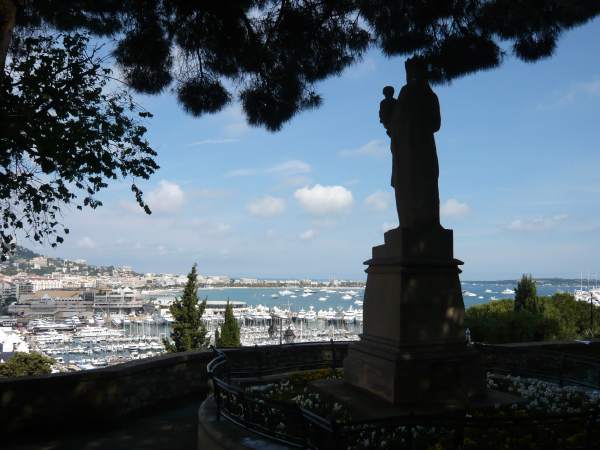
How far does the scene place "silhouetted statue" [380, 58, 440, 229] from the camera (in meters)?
6.18

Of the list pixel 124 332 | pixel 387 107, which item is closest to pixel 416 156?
pixel 387 107

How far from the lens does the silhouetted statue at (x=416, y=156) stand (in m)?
6.18

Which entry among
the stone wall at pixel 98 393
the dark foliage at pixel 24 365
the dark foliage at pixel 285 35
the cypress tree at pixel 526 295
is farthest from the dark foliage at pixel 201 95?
the cypress tree at pixel 526 295

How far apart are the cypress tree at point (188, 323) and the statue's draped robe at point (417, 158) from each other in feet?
70.8

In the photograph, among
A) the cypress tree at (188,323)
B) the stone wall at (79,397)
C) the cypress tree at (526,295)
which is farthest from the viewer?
the cypress tree at (188,323)

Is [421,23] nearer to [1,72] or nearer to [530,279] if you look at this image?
[1,72]

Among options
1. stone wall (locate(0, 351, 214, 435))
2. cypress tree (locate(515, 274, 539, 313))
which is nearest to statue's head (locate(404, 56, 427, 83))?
stone wall (locate(0, 351, 214, 435))

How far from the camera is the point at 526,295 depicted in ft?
53.4

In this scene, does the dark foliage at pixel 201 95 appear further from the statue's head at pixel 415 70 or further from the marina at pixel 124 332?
the marina at pixel 124 332

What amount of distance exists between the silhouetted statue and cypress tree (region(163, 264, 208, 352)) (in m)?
21.6

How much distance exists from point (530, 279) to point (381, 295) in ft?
40.6

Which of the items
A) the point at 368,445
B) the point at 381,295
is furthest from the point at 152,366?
the point at 368,445

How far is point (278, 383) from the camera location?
745 centimetres

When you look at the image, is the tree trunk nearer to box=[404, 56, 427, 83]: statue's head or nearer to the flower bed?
the flower bed
